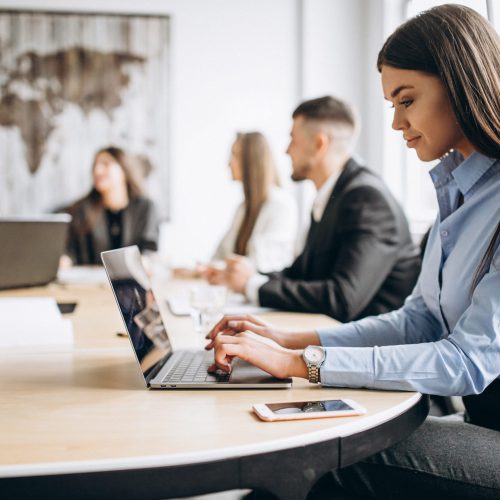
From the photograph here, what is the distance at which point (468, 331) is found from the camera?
3.72 feet

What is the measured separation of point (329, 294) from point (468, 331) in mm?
1003

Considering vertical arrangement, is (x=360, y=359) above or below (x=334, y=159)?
below

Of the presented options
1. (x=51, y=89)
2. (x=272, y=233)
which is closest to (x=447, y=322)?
(x=272, y=233)

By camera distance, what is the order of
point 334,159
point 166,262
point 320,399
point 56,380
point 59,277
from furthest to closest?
point 166,262
point 59,277
point 334,159
point 56,380
point 320,399

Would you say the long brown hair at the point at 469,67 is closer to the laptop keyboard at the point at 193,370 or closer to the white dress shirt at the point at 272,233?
the laptop keyboard at the point at 193,370

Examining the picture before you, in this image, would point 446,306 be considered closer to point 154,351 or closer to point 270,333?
point 270,333

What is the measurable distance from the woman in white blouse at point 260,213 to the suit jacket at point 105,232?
0.65m

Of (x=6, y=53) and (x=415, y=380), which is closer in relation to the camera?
(x=415, y=380)

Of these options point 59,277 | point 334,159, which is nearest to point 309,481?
point 334,159

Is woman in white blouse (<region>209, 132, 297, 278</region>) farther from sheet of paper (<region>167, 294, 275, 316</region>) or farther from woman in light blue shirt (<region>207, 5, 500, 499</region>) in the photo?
woman in light blue shirt (<region>207, 5, 500, 499</region>)

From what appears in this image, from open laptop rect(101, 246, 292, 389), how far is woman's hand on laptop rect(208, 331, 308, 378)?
0.07 feet

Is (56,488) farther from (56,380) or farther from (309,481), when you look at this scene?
(56,380)

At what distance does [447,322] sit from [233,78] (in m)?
3.82

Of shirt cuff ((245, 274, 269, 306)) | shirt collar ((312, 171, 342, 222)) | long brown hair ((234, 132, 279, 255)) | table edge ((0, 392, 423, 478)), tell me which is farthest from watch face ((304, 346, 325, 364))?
long brown hair ((234, 132, 279, 255))
